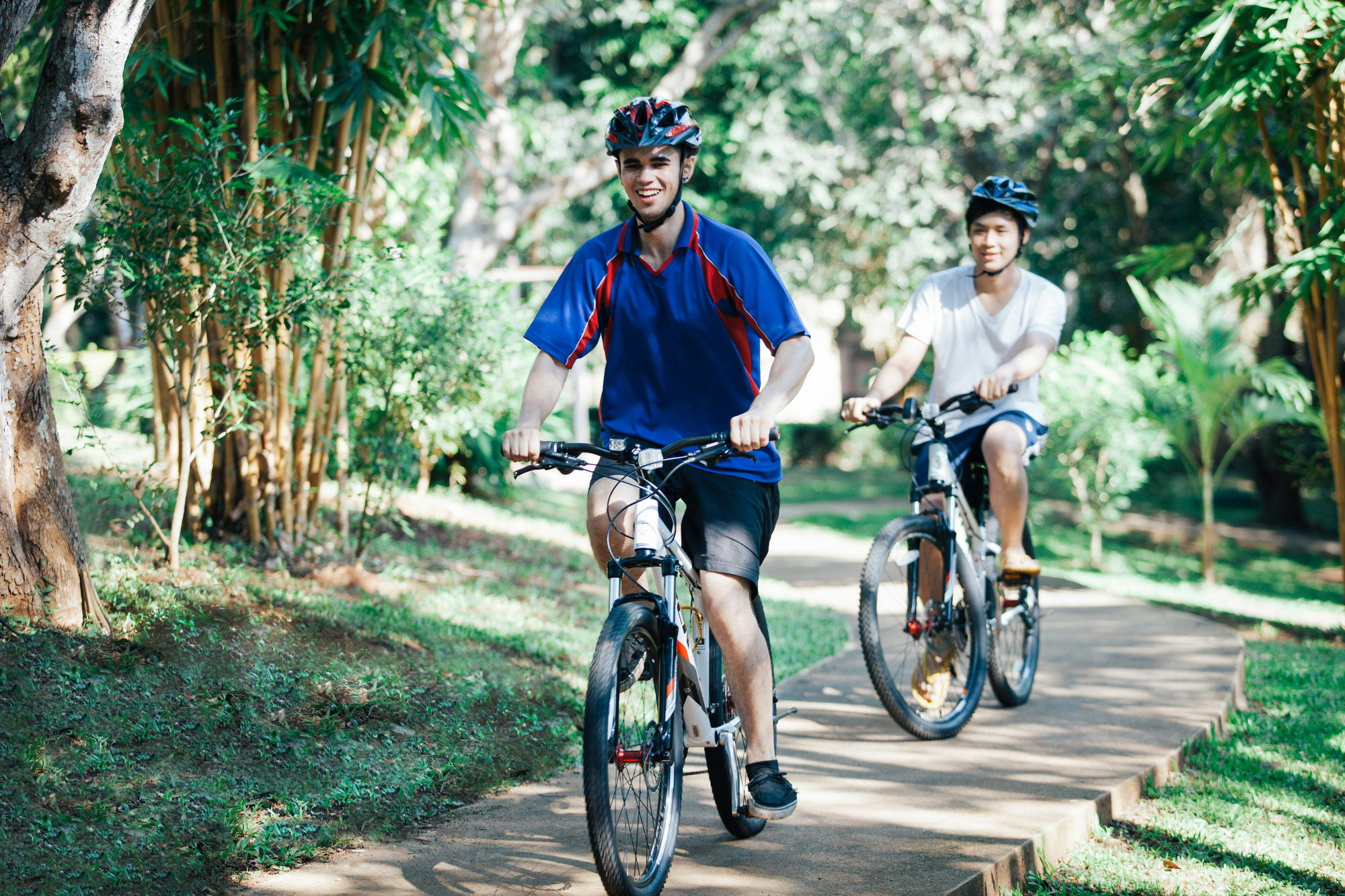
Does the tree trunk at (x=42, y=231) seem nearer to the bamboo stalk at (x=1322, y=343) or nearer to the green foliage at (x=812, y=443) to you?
the bamboo stalk at (x=1322, y=343)

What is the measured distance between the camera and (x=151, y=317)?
15.7 feet

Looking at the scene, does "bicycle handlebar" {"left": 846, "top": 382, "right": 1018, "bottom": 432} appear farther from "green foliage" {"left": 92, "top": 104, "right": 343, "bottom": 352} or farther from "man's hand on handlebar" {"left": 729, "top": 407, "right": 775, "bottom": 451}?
"green foliage" {"left": 92, "top": 104, "right": 343, "bottom": 352}

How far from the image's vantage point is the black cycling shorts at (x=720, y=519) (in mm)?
3131

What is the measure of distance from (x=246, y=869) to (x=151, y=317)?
258 centimetres

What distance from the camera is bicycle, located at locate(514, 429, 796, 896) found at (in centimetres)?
264

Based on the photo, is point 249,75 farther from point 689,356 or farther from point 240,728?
point 689,356

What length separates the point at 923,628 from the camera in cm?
446

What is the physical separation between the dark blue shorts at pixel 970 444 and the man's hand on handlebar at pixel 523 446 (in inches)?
86.1

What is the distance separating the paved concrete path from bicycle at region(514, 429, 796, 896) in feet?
0.84

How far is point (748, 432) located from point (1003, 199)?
243 cm

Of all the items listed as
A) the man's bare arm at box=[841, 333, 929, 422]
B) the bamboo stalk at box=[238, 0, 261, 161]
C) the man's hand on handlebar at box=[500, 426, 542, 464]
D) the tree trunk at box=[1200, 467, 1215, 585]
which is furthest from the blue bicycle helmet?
the tree trunk at box=[1200, 467, 1215, 585]

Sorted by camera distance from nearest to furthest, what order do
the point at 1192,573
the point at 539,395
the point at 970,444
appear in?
the point at 539,395 < the point at 970,444 < the point at 1192,573

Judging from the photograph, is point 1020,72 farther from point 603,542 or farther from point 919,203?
point 603,542

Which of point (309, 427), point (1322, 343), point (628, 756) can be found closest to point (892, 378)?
point (628, 756)
